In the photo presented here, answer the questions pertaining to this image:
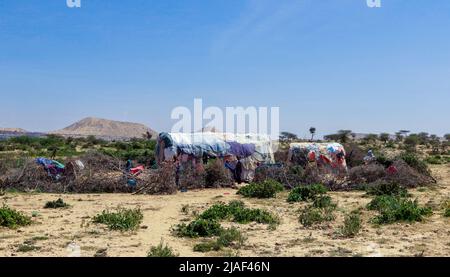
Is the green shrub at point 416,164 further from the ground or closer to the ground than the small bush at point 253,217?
further from the ground

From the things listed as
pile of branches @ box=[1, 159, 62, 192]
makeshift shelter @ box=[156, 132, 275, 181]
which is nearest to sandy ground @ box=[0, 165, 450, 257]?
pile of branches @ box=[1, 159, 62, 192]

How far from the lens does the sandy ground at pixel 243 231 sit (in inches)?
318

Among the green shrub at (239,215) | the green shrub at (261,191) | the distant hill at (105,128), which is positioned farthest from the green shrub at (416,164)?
the distant hill at (105,128)

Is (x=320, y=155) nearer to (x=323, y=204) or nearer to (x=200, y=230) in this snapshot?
(x=323, y=204)

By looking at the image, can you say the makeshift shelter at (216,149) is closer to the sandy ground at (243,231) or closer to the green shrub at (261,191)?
the green shrub at (261,191)

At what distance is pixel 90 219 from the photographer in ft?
36.6

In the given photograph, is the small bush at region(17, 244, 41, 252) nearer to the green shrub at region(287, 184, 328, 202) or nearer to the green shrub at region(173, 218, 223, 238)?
the green shrub at region(173, 218, 223, 238)

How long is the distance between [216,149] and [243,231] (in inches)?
405

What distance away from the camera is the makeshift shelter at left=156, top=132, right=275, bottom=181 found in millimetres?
19072

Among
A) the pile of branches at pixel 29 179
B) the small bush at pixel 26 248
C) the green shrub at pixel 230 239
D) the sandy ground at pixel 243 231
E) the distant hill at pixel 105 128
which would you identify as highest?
the distant hill at pixel 105 128

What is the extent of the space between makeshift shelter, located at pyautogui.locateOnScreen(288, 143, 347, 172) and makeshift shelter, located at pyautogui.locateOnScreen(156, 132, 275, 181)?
119 centimetres

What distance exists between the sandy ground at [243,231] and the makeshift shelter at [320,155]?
673cm

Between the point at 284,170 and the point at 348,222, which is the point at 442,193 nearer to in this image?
the point at 284,170
